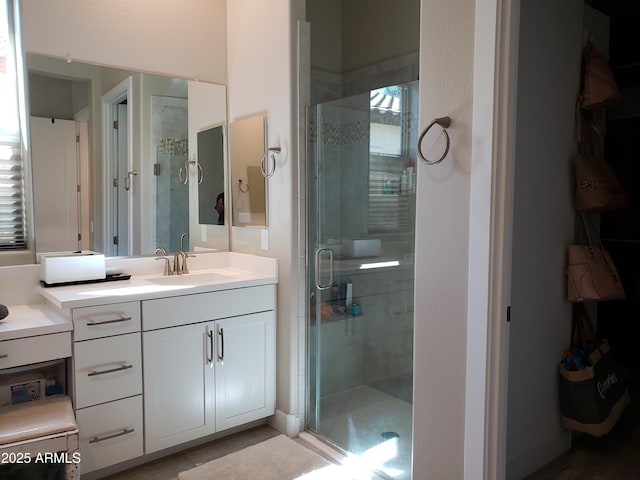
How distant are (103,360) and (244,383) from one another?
2.49 ft

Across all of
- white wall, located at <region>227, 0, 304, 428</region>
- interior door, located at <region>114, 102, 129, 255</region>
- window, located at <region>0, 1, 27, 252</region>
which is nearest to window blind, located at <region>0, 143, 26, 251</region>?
window, located at <region>0, 1, 27, 252</region>

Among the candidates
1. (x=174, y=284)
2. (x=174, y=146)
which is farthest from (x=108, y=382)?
(x=174, y=146)

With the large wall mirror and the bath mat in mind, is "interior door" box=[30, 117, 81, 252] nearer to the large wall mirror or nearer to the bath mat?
the large wall mirror

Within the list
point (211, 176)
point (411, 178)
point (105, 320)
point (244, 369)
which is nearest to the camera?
point (105, 320)

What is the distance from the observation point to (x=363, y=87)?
3281mm

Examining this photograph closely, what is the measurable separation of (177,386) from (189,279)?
2.03ft

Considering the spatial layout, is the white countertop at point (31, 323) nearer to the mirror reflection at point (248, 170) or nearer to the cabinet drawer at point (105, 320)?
the cabinet drawer at point (105, 320)

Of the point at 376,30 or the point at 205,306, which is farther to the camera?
the point at 376,30

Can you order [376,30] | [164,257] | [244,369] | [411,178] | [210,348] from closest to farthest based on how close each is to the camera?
[411,178] < [210,348] < [244,369] < [164,257] < [376,30]

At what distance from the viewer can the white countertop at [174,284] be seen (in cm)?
216

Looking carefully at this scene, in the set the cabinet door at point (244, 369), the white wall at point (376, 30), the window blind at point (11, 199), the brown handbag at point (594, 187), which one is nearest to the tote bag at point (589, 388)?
the brown handbag at point (594, 187)

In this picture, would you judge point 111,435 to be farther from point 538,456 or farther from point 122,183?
point 538,456

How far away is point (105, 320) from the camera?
215cm

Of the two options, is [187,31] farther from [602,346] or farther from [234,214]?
[602,346]
